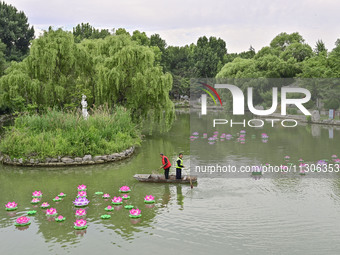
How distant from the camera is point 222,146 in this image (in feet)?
85.4

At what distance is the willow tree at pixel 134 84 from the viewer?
26312 millimetres

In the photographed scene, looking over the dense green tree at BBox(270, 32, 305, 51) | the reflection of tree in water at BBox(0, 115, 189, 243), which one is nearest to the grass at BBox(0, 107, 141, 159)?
the reflection of tree in water at BBox(0, 115, 189, 243)

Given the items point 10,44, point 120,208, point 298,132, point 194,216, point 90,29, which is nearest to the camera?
point 194,216

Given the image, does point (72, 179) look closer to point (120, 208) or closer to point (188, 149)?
point (120, 208)

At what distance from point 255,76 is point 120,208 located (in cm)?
4310

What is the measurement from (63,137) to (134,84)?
7.83 metres

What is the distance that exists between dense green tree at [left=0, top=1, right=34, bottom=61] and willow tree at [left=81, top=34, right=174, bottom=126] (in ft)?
116

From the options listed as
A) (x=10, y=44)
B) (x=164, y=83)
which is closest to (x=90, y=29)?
(x=10, y=44)

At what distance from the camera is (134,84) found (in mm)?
26297

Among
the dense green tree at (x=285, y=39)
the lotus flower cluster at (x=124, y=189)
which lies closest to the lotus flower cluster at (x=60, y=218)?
the lotus flower cluster at (x=124, y=189)

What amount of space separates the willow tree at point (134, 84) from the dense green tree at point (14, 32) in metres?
35.5

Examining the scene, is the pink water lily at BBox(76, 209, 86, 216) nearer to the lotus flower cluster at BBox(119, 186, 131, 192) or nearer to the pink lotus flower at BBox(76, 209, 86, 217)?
the pink lotus flower at BBox(76, 209, 86, 217)

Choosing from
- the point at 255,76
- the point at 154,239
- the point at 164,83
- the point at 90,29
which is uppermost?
the point at 90,29

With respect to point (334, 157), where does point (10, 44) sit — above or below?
above
